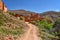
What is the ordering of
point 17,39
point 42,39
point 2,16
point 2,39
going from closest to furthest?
point 2,39 < point 17,39 < point 42,39 < point 2,16

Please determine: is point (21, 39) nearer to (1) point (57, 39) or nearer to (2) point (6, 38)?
(2) point (6, 38)

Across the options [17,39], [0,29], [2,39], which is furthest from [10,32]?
[2,39]

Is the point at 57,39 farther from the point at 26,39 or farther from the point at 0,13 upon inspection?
the point at 0,13

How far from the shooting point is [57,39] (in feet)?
96.7

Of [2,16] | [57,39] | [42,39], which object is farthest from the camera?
[2,16]

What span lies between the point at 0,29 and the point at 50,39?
717cm

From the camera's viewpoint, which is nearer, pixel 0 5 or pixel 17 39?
pixel 17 39

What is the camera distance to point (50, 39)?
93.2ft

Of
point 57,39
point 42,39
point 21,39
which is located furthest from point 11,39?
point 57,39

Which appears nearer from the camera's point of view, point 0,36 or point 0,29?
point 0,36

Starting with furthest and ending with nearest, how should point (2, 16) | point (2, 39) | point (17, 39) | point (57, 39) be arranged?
point (2, 16), point (57, 39), point (17, 39), point (2, 39)

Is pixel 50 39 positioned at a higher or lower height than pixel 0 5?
lower

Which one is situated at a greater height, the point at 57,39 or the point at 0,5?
the point at 0,5

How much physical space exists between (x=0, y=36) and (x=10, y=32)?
430cm
